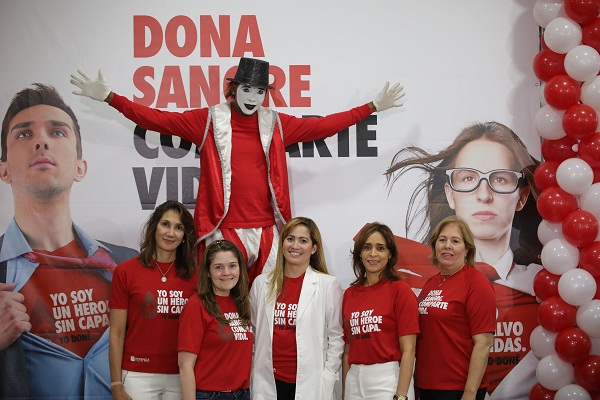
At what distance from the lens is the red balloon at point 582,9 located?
158 inches

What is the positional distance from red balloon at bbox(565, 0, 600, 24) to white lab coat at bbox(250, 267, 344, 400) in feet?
6.84

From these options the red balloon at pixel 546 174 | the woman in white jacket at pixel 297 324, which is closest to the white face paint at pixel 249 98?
the woman in white jacket at pixel 297 324

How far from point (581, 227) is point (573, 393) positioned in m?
0.95

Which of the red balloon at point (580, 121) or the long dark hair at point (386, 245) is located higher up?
the red balloon at point (580, 121)

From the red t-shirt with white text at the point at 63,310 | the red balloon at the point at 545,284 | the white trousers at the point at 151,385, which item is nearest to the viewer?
the white trousers at the point at 151,385

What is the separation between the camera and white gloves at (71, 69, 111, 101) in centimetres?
409

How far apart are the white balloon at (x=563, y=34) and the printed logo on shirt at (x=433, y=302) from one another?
165 cm

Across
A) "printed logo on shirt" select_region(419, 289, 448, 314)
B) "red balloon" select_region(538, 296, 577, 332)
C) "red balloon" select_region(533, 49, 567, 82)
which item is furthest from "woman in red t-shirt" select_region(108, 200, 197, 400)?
"red balloon" select_region(533, 49, 567, 82)

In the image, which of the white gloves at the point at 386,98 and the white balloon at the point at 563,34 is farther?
the white gloves at the point at 386,98

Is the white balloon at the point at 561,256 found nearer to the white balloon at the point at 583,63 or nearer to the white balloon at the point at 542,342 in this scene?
the white balloon at the point at 542,342

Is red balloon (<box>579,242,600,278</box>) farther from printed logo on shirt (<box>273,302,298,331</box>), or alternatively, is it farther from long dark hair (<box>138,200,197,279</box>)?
long dark hair (<box>138,200,197,279</box>)

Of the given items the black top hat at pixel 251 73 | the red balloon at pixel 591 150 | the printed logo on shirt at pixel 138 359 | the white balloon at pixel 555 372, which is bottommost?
the white balloon at pixel 555 372

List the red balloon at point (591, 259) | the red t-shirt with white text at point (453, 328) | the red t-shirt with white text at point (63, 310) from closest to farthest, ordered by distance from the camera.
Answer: the red t-shirt with white text at point (453, 328) → the red balloon at point (591, 259) → the red t-shirt with white text at point (63, 310)

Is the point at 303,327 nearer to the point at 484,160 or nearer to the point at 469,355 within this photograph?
the point at 469,355
